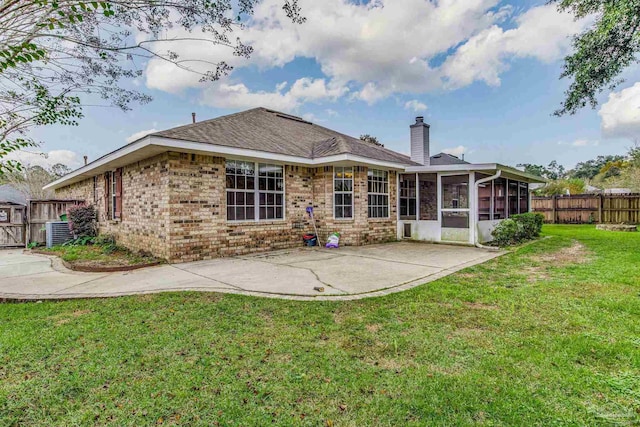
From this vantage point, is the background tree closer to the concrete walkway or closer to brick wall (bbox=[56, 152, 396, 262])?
brick wall (bbox=[56, 152, 396, 262])

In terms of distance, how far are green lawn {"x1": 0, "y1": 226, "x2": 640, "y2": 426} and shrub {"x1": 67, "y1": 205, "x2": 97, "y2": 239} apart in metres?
8.42

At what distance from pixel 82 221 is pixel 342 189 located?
31.8 ft

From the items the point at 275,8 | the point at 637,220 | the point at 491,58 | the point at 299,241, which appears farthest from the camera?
the point at 637,220

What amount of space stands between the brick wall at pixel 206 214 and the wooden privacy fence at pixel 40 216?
2.26 metres

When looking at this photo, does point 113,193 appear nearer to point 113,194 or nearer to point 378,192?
point 113,194

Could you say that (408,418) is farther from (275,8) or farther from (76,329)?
(275,8)

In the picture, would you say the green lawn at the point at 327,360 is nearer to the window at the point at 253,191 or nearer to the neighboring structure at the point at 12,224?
the window at the point at 253,191

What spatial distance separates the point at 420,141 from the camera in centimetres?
1397

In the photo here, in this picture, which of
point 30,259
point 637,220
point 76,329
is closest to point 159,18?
point 76,329

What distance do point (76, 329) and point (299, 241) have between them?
7153 mm

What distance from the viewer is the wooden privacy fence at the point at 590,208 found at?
17828 millimetres

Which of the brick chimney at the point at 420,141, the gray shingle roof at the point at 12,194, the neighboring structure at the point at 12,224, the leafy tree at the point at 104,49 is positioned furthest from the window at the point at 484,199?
the gray shingle roof at the point at 12,194

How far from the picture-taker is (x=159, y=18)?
4.79 meters

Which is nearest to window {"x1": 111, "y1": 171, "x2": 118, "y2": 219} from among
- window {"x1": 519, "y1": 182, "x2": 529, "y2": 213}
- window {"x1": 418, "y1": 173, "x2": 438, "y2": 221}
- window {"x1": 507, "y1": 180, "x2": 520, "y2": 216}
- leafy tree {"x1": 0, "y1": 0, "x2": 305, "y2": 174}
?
leafy tree {"x1": 0, "y1": 0, "x2": 305, "y2": 174}
